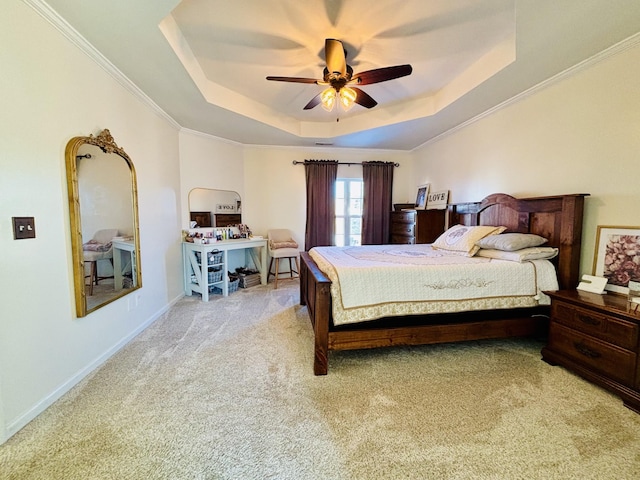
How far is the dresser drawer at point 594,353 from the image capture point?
166 centimetres

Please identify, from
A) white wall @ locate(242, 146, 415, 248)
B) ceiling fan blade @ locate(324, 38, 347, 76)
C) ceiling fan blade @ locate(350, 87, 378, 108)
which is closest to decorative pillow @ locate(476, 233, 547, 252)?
ceiling fan blade @ locate(350, 87, 378, 108)

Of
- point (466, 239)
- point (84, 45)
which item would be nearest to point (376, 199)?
point (466, 239)

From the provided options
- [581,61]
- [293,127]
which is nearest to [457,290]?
[581,61]

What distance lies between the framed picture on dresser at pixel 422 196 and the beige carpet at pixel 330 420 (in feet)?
9.60

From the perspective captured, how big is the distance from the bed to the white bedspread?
0.35 ft

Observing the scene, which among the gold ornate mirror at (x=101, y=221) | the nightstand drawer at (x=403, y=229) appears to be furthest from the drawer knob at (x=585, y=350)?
the gold ornate mirror at (x=101, y=221)

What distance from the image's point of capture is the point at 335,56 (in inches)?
85.4

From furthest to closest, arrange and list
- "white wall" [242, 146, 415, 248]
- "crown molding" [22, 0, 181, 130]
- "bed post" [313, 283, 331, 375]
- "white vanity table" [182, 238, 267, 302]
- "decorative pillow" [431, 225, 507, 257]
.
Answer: "white wall" [242, 146, 415, 248], "white vanity table" [182, 238, 267, 302], "decorative pillow" [431, 225, 507, 257], "bed post" [313, 283, 331, 375], "crown molding" [22, 0, 181, 130]

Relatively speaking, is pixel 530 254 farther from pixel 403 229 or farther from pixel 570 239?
pixel 403 229

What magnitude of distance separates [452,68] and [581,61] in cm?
102

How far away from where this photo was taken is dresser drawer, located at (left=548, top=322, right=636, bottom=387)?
5.44ft

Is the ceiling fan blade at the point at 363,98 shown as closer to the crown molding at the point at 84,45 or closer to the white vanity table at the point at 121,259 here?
the crown molding at the point at 84,45

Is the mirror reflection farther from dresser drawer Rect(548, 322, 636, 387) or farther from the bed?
dresser drawer Rect(548, 322, 636, 387)

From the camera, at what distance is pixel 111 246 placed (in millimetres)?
2289
